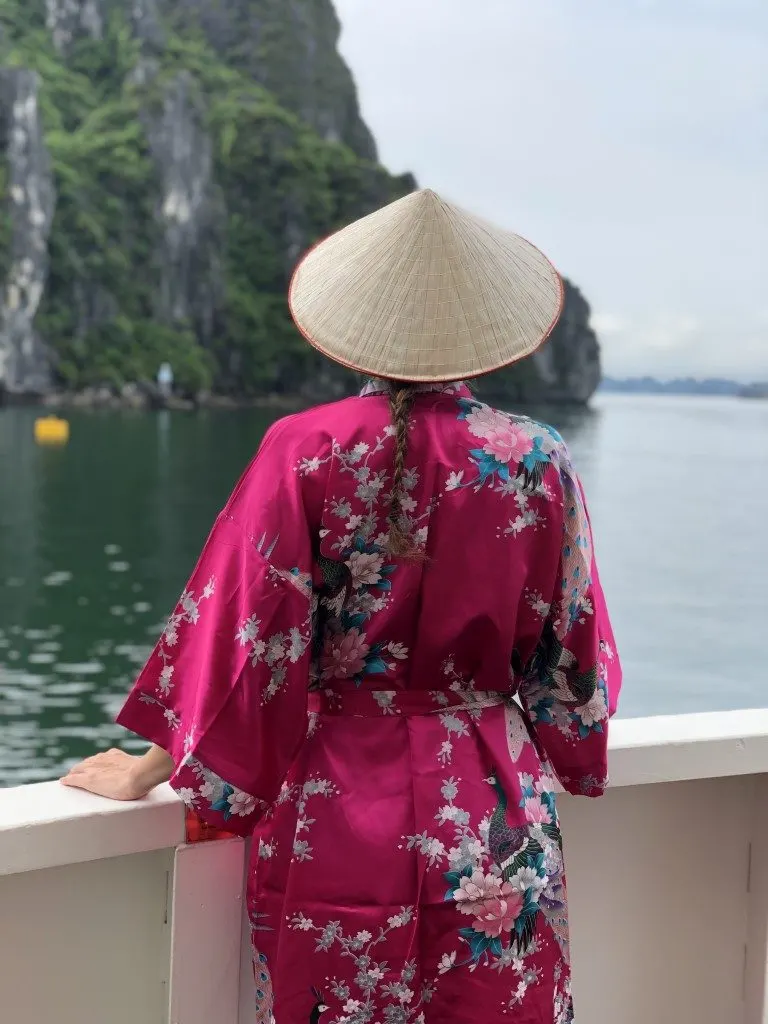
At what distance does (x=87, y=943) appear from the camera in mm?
1028

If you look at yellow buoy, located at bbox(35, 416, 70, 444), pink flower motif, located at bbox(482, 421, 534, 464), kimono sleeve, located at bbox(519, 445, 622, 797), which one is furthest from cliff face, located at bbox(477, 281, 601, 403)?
pink flower motif, located at bbox(482, 421, 534, 464)

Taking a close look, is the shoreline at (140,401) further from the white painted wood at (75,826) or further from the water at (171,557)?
the white painted wood at (75,826)

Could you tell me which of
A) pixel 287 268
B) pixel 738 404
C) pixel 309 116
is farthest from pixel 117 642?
pixel 738 404

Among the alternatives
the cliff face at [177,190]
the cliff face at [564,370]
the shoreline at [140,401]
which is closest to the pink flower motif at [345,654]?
the shoreline at [140,401]

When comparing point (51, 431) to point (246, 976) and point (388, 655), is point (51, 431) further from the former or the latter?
point (388, 655)

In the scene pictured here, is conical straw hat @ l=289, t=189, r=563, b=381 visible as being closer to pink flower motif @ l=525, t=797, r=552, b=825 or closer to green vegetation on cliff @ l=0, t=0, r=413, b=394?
pink flower motif @ l=525, t=797, r=552, b=825

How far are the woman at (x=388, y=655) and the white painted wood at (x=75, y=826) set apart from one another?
0.08 m

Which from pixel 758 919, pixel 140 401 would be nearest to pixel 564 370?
pixel 140 401

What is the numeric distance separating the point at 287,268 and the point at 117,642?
68.2 ft

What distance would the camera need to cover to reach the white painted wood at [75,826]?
94cm

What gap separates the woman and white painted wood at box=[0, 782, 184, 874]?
8 centimetres

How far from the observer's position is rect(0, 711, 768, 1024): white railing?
995 millimetres

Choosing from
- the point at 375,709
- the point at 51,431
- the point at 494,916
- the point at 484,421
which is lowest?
the point at 51,431

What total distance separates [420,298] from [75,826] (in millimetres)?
468
